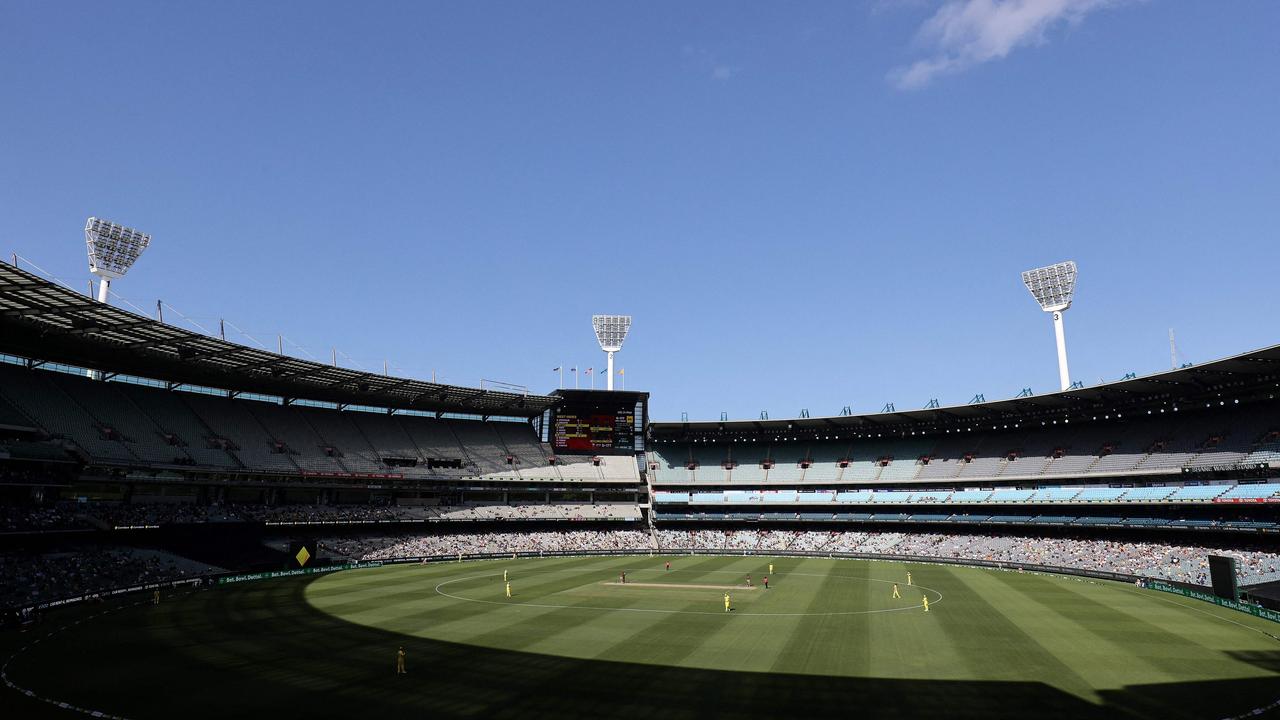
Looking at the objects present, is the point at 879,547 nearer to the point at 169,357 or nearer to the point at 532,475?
the point at 532,475

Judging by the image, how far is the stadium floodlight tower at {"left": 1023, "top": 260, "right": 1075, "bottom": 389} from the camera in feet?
255

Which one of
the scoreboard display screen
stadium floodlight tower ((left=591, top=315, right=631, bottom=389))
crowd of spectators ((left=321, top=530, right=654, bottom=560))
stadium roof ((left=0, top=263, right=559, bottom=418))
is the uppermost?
stadium floodlight tower ((left=591, top=315, right=631, bottom=389))

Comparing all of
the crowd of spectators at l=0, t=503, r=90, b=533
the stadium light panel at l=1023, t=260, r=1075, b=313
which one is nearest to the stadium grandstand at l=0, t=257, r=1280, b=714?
the crowd of spectators at l=0, t=503, r=90, b=533

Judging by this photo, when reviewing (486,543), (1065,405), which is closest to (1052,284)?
(1065,405)

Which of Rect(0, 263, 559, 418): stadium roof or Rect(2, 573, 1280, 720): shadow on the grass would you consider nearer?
Rect(2, 573, 1280, 720): shadow on the grass

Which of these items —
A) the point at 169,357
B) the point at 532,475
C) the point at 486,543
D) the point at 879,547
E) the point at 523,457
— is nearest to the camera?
the point at 169,357

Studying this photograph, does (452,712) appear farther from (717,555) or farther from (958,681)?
(717,555)

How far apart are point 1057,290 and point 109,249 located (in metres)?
101

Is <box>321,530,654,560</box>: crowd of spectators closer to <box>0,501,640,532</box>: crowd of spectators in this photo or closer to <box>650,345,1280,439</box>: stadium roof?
<box>0,501,640,532</box>: crowd of spectators

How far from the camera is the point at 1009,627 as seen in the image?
111 ft

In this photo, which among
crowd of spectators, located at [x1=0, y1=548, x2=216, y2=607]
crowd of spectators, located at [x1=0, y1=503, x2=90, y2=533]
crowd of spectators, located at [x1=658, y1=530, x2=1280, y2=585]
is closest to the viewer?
crowd of spectators, located at [x1=0, y1=548, x2=216, y2=607]

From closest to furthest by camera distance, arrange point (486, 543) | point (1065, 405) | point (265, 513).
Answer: point (265, 513) < point (1065, 405) < point (486, 543)

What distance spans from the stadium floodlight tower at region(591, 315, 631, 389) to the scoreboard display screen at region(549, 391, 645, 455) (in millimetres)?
10863

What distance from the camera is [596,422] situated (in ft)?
286
